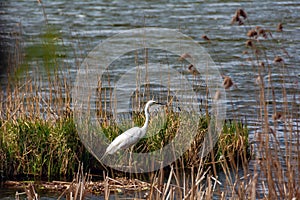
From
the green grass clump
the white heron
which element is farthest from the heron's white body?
the green grass clump

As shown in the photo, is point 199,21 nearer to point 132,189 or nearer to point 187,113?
point 187,113

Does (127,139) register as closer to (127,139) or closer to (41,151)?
(127,139)

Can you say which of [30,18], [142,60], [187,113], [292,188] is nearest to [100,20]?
[30,18]

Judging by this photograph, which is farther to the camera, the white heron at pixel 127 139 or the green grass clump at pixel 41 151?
the green grass clump at pixel 41 151

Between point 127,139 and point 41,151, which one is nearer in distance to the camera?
point 127,139

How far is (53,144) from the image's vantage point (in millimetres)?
7523

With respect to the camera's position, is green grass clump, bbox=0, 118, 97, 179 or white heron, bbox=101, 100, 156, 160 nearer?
white heron, bbox=101, 100, 156, 160

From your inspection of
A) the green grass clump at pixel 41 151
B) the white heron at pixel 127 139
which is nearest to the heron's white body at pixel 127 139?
the white heron at pixel 127 139

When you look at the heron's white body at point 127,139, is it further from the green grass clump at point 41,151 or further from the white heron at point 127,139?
the green grass clump at point 41,151

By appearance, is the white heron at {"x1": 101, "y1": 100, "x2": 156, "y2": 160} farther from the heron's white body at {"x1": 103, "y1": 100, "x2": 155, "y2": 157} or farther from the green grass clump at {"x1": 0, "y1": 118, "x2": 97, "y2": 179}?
the green grass clump at {"x1": 0, "y1": 118, "x2": 97, "y2": 179}

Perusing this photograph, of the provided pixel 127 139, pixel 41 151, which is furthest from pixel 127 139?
pixel 41 151

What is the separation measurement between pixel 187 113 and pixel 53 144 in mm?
1521

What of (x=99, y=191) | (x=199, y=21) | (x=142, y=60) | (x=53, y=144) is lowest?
(x=99, y=191)

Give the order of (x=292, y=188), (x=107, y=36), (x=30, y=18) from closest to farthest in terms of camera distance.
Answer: (x=292, y=188) → (x=107, y=36) → (x=30, y=18)
